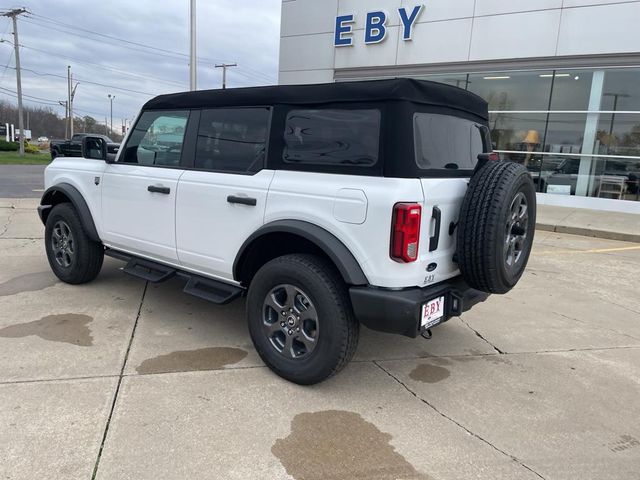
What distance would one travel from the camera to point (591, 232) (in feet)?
34.4

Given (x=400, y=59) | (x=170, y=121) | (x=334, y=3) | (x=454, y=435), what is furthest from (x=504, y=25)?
(x=454, y=435)

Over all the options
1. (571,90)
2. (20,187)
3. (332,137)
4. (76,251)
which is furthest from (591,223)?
(20,187)

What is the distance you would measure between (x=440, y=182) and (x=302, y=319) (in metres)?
A: 1.22

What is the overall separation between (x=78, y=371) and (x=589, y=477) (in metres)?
3.09

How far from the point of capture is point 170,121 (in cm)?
414

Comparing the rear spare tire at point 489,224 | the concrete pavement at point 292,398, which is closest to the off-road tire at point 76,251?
the concrete pavement at point 292,398

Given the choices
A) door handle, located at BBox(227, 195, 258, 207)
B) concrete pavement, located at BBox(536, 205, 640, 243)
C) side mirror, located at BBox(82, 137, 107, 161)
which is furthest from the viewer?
concrete pavement, located at BBox(536, 205, 640, 243)

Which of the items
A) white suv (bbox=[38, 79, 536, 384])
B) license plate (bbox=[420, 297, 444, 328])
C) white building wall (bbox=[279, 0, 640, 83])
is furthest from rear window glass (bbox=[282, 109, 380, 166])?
white building wall (bbox=[279, 0, 640, 83])

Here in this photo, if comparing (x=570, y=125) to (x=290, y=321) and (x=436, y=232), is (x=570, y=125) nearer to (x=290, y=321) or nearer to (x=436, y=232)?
(x=436, y=232)

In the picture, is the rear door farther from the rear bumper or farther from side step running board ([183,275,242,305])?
side step running board ([183,275,242,305])

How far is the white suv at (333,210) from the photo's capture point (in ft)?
9.40

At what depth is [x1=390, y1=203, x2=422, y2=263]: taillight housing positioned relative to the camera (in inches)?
108

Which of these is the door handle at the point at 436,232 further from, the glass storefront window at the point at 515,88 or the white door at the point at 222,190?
the glass storefront window at the point at 515,88

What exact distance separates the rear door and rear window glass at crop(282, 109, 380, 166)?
283 millimetres
